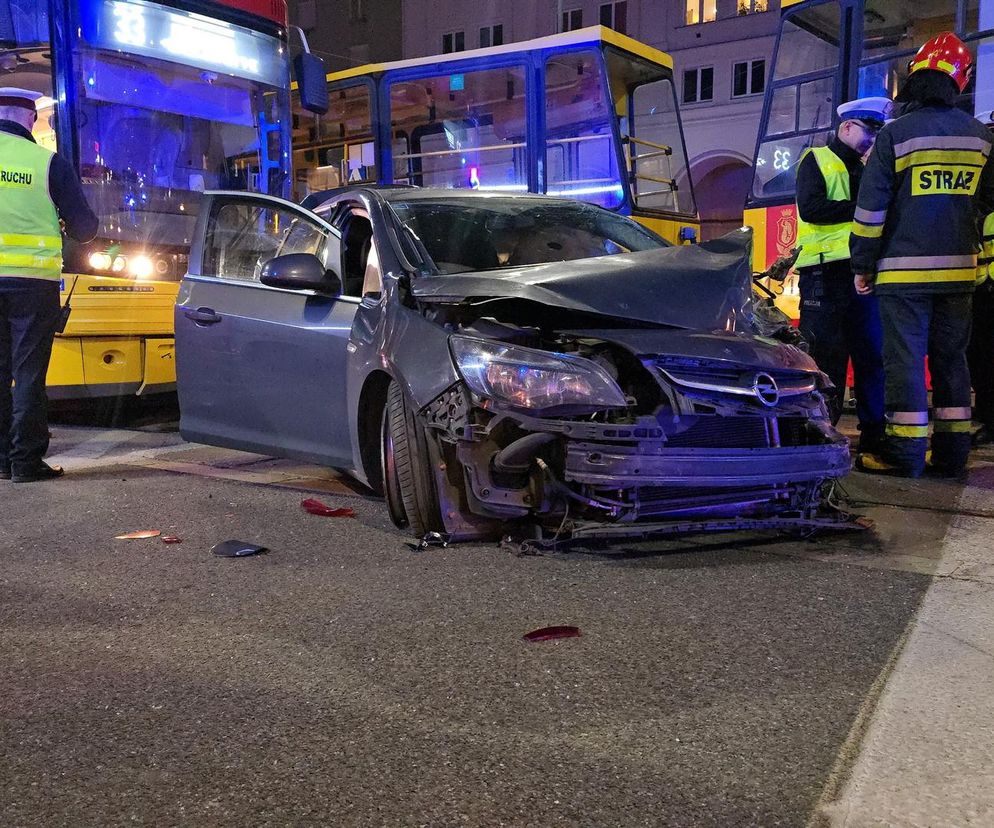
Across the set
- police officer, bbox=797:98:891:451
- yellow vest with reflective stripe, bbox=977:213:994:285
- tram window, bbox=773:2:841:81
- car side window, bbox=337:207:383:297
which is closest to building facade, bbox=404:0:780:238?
tram window, bbox=773:2:841:81

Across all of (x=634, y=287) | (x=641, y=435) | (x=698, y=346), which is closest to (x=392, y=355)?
(x=634, y=287)

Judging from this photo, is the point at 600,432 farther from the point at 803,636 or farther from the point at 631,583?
the point at 803,636

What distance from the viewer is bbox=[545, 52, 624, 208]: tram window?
9.52 m

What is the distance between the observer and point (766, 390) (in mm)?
3504

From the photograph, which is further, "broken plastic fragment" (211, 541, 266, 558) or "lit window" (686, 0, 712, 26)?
"lit window" (686, 0, 712, 26)

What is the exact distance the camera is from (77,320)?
6.88 meters

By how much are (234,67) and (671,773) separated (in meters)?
8.15

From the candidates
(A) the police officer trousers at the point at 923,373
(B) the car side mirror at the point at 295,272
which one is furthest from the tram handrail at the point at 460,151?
(B) the car side mirror at the point at 295,272

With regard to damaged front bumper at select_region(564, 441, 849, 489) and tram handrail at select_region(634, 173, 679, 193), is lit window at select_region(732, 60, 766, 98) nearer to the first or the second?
tram handrail at select_region(634, 173, 679, 193)

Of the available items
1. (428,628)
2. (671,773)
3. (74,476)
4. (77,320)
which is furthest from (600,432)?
(77,320)

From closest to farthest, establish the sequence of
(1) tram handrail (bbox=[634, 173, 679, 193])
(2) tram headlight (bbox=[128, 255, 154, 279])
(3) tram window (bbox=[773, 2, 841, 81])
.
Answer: (2) tram headlight (bbox=[128, 255, 154, 279]), (3) tram window (bbox=[773, 2, 841, 81]), (1) tram handrail (bbox=[634, 173, 679, 193])

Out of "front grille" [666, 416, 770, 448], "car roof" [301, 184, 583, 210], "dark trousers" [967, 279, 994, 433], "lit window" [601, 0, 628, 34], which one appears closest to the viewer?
"front grille" [666, 416, 770, 448]

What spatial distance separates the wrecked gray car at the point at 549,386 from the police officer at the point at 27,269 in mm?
1903

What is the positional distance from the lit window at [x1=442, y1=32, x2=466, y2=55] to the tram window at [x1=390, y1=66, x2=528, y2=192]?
2457cm
